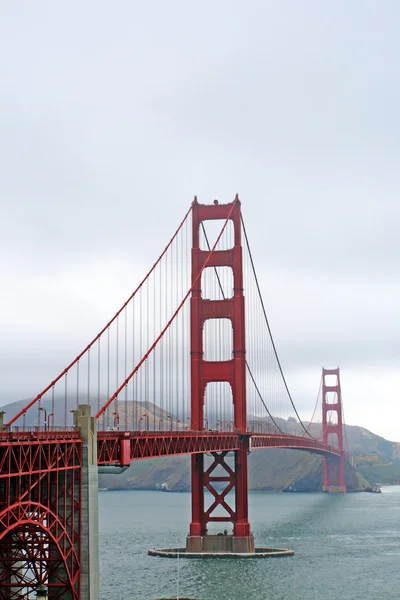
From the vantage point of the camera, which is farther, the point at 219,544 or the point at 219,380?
the point at 219,380

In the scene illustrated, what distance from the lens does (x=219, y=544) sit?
3036 inches

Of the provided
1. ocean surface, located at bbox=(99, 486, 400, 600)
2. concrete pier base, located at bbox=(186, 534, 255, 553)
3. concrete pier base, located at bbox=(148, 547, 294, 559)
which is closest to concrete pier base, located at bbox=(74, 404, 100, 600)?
ocean surface, located at bbox=(99, 486, 400, 600)

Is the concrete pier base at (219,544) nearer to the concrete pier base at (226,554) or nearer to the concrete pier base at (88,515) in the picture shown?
the concrete pier base at (226,554)

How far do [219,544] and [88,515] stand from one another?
36.4 metres

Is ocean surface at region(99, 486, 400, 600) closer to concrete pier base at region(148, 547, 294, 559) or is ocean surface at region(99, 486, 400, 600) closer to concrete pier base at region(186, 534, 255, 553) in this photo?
concrete pier base at region(148, 547, 294, 559)

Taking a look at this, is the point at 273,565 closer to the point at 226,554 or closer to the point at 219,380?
the point at 226,554

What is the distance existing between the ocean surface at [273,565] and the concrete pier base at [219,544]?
9.15ft

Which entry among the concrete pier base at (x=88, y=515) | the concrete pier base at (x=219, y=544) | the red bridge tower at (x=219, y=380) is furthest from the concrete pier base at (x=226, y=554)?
the concrete pier base at (x=88, y=515)

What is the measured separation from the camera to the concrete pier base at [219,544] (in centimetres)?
7681

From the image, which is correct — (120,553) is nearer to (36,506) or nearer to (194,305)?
(194,305)

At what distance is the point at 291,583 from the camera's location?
63812 mm

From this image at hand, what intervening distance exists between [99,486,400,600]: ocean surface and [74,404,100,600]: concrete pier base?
1431 centimetres

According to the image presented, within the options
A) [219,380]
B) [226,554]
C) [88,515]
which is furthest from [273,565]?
[88,515]

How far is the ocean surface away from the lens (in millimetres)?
60562
